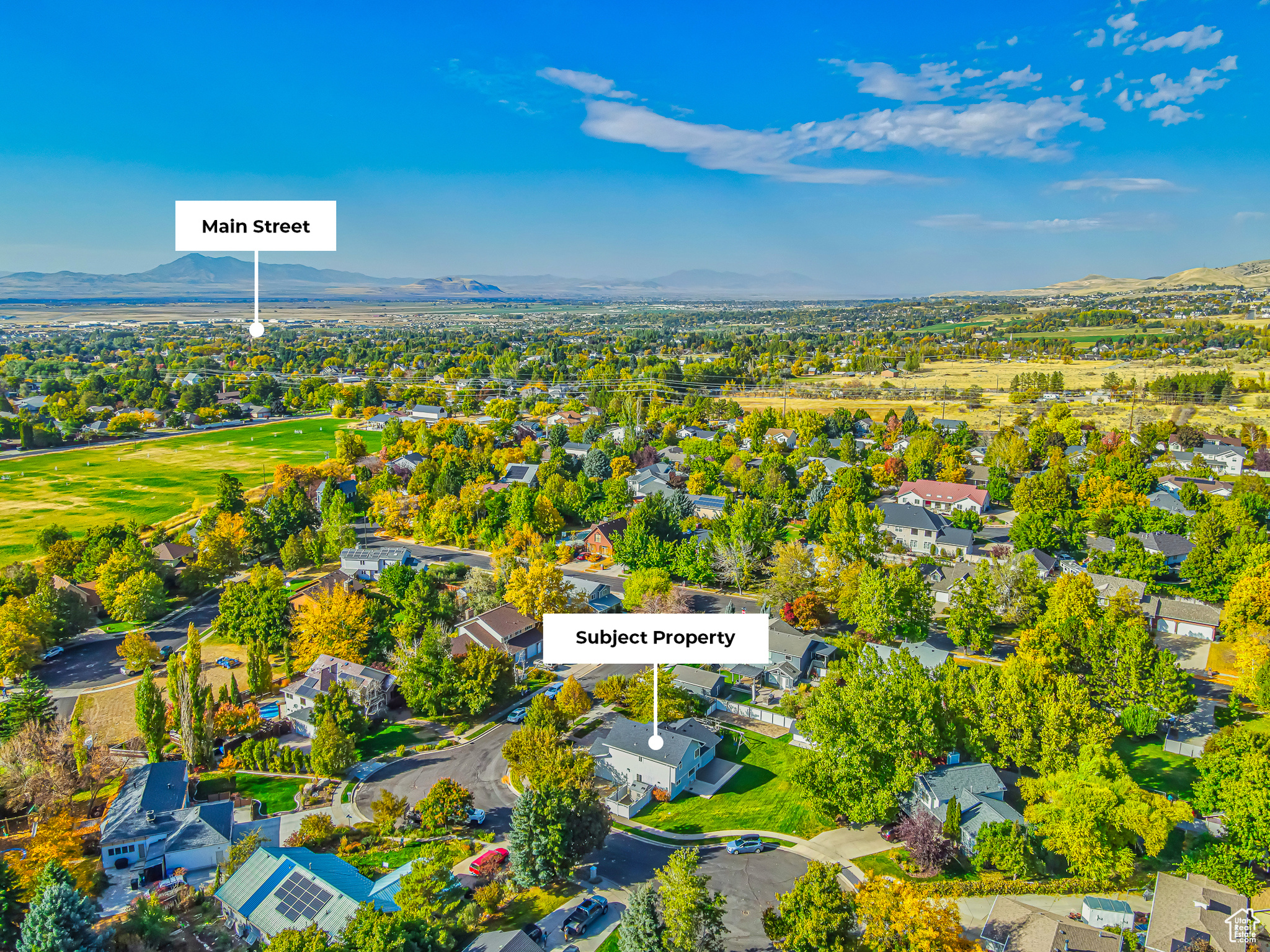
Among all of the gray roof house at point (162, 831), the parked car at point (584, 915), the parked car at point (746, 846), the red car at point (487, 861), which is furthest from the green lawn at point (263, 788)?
the parked car at point (746, 846)

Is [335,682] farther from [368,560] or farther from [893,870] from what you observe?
[893,870]

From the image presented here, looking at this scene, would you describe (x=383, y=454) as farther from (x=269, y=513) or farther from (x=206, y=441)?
(x=206, y=441)

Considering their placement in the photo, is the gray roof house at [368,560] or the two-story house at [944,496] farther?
the two-story house at [944,496]

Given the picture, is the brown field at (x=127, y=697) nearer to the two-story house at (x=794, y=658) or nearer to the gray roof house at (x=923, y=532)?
the two-story house at (x=794, y=658)

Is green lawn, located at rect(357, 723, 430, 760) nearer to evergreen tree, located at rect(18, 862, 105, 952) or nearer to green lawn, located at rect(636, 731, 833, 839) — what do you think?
green lawn, located at rect(636, 731, 833, 839)

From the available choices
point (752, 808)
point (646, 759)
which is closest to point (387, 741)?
point (646, 759)

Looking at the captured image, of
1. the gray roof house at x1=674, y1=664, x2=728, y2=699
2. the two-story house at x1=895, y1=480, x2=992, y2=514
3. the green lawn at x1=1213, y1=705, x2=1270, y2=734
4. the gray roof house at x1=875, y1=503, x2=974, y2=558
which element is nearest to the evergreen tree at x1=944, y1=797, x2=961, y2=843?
the gray roof house at x1=674, y1=664, x2=728, y2=699

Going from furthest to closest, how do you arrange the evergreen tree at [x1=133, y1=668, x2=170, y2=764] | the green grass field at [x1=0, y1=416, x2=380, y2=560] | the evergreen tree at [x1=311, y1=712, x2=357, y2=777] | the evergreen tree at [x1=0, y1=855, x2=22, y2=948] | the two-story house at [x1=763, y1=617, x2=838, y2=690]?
the green grass field at [x1=0, y1=416, x2=380, y2=560] → the two-story house at [x1=763, y1=617, x2=838, y2=690] → the evergreen tree at [x1=133, y1=668, x2=170, y2=764] → the evergreen tree at [x1=311, y1=712, x2=357, y2=777] → the evergreen tree at [x1=0, y1=855, x2=22, y2=948]
